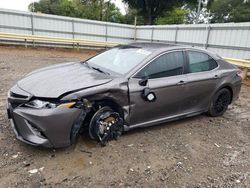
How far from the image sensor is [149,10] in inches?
1042

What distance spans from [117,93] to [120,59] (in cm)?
88

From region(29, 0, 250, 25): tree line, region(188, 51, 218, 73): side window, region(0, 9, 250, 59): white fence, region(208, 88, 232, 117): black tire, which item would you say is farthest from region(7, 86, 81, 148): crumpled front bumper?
region(29, 0, 250, 25): tree line

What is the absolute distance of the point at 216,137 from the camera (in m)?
3.83

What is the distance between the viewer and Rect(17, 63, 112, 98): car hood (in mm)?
2752

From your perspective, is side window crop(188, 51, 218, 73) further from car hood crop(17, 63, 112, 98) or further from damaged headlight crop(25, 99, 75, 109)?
damaged headlight crop(25, 99, 75, 109)

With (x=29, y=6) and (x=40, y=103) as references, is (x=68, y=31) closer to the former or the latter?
(x=40, y=103)

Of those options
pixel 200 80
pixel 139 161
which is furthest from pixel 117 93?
pixel 200 80

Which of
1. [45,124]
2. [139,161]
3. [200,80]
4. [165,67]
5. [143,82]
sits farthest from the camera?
[200,80]

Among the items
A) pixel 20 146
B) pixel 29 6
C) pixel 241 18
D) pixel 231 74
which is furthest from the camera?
pixel 29 6

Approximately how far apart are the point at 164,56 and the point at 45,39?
40.9ft

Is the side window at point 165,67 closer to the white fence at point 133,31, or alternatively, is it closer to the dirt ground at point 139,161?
the dirt ground at point 139,161

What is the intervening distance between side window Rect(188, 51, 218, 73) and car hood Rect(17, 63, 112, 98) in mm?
1732

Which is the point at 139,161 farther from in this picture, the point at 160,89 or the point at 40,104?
the point at 40,104

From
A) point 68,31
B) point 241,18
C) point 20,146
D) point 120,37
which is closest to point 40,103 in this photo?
point 20,146
